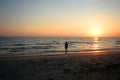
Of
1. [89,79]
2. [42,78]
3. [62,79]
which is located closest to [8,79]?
[42,78]

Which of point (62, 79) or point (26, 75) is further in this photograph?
point (26, 75)

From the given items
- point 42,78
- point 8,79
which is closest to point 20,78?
point 8,79

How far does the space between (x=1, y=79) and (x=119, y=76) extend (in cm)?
736

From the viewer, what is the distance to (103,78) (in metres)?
10.0

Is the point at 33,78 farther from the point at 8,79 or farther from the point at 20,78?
the point at 8,79

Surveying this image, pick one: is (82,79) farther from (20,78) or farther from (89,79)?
(20,78)

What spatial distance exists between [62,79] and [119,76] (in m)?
3.64

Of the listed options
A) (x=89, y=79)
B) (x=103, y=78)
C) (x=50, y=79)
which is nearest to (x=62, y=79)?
(x=50, y=79)

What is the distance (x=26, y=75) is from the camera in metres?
11.1

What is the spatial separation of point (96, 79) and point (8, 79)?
5.35m

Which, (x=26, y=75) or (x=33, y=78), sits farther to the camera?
(x=26, y=75)

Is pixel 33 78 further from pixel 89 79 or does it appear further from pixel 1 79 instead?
pixel 89 79

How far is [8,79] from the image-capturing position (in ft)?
33.1

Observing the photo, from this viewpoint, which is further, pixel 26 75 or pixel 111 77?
pixel 26 75
